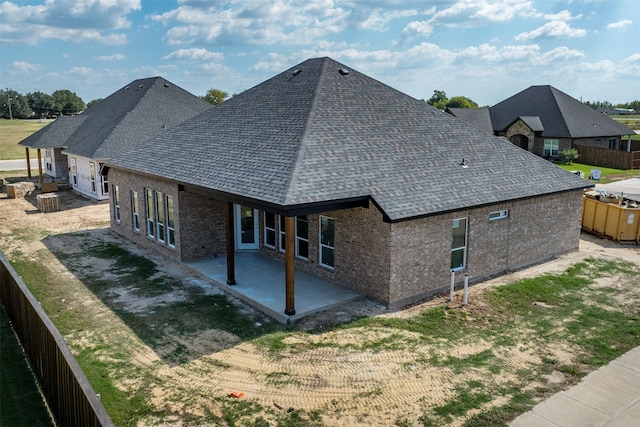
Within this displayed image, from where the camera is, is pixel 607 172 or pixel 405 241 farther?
pixel 607 172


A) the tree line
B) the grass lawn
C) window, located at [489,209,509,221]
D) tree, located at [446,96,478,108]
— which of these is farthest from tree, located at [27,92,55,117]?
window, located at [489,209,509,221]

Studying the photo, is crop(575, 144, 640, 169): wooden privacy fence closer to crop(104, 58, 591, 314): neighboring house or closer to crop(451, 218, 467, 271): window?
crop(104, 58, 591, 314): neighboring house

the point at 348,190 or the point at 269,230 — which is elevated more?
the point at 348,190

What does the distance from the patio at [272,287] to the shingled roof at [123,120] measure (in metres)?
15.3

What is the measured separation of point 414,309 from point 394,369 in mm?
3323

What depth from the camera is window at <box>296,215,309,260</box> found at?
15766mm

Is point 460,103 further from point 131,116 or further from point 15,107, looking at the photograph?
point 15,107

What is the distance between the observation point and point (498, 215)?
51.9ft

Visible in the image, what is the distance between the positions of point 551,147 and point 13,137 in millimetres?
67571

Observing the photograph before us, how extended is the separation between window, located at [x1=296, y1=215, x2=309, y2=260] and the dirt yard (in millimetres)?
2847

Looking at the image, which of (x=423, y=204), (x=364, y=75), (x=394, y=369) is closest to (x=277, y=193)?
(x=423, y=204)

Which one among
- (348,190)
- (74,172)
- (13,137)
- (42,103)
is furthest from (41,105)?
(348,190)

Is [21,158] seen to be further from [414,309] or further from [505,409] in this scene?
[505,409]

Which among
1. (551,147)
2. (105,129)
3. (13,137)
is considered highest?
(105,129)
